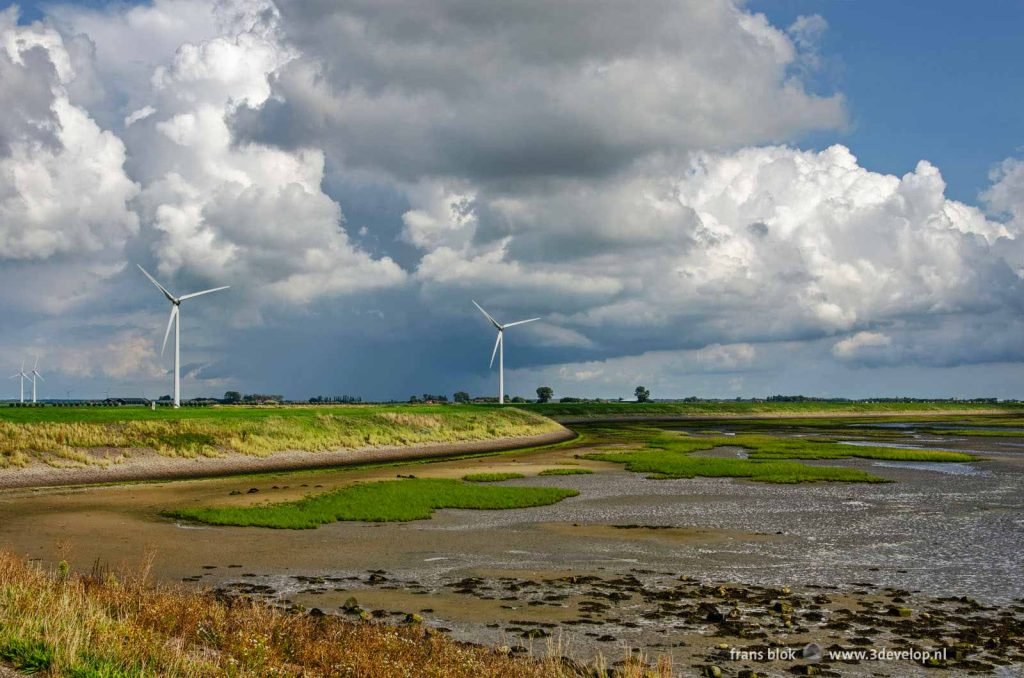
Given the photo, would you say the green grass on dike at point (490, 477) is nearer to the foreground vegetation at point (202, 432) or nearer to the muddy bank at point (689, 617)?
the foreground vegetation at point (202, 432)

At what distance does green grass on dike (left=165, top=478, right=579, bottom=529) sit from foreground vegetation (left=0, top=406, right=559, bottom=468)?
25580 millimetres

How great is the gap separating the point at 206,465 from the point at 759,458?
51.3m

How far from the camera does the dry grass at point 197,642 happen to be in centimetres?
1313

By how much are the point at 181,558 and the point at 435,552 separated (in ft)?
30.3

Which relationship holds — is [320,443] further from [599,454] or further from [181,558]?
[181,558]

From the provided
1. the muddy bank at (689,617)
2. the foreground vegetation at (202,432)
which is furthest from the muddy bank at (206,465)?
the muddy bank at (689,617)

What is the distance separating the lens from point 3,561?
2047 centimetres

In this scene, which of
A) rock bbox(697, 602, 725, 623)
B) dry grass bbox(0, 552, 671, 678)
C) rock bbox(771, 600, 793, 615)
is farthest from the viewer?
rock bbox(771, 600, 793, 615)

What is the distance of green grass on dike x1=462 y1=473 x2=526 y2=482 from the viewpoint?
58.8m

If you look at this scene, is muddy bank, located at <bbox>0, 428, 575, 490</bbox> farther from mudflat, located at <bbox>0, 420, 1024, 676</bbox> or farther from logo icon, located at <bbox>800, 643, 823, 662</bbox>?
logo icon, located at <bbox>800, 643, 823, 662</bbox>

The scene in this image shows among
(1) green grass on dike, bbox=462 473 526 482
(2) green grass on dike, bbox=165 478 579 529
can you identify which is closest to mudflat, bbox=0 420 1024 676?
(2) green grass on dike, bbox=165 478 579 529

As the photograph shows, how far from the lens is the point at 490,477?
59.8 metres

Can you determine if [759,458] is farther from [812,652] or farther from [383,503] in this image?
[812,652]

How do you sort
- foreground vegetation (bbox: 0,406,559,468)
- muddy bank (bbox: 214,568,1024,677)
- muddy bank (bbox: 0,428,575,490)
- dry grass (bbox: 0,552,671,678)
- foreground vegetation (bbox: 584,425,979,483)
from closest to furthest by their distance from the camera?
dry grass (bbox: 0,552,671,678)
muddy bank (bbox: 214,568,1024,677)
muddy bank (bbox: 0,428,575,490)
foreground vegetation (bbox: 584,425,979,483)
foreground vegetation (bbox: 0,406,559,468)
